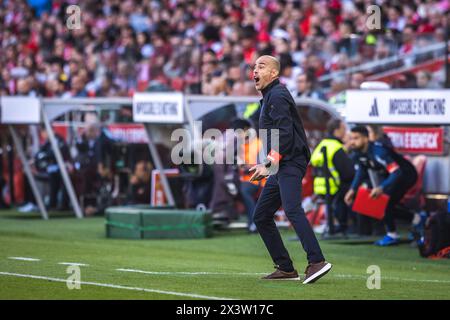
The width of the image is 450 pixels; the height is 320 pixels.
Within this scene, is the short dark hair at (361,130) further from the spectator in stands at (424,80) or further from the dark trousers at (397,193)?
the spectator in stands at (424,80)

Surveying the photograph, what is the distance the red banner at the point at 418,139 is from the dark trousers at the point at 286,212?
789 centimetres

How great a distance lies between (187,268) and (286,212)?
2.26 metres

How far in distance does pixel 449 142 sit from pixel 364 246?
3185 millimetres

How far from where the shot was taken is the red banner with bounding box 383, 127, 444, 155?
18.2 meters

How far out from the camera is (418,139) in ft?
60.0

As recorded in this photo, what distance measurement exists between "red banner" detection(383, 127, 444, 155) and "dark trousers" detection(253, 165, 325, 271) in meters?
7.89

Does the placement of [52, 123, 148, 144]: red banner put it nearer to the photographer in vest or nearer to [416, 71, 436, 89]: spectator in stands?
[416, 71, 436, 89]: spectator in stands

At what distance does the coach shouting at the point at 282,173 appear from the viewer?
34.1 feet

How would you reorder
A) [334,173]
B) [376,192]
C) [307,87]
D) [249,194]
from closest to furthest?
[376,192], [334,173], [249,194], [307,87]

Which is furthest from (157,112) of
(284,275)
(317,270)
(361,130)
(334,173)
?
(317,270)

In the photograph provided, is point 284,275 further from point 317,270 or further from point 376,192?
point 376,192

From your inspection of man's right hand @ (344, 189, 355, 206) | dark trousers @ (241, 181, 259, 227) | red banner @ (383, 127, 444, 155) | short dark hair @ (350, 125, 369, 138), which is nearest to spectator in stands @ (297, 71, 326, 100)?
red banner @ (383, 127, 444, 155)

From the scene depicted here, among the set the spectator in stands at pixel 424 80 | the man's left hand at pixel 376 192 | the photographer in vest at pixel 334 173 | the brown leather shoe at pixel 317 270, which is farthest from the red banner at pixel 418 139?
the brown leather shoe at pixel 317 270
